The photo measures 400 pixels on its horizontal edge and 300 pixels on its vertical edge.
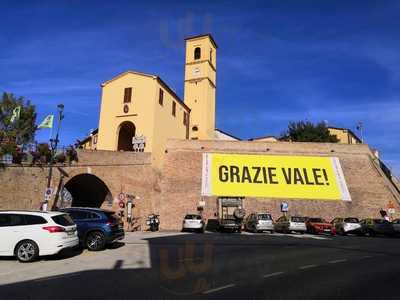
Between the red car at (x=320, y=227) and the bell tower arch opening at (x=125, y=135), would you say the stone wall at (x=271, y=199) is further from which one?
the red car at (x=320, y=227)

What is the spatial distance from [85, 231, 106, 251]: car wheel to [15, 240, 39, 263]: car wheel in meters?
3.29

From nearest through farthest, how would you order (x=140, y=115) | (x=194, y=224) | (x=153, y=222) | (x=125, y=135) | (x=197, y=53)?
(x=194, y=224), (x=153, y=222), (x=140, y=115), (x=125, y=135), (x=197, y=53)

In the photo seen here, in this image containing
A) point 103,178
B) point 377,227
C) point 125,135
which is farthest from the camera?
point 125,135

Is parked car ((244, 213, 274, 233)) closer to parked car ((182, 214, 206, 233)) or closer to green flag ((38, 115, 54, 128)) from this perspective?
parked car ((182, 214, 206, 233))

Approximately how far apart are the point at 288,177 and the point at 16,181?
24815 millimetres

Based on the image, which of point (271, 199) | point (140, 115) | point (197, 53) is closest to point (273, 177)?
point (271, 199)

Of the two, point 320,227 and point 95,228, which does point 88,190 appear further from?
point 320,227

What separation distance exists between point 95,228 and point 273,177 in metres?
25.4

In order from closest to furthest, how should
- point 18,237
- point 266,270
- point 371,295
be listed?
Answer: point 371,295, point 266,270, point 18,237

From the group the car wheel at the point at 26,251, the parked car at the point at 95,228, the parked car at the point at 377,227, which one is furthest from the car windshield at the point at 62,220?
the parked car at the point at 377,227

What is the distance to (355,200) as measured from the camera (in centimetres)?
3566

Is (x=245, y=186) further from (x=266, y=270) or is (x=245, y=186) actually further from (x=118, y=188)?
(x=266, y=270)

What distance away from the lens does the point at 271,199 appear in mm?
35750

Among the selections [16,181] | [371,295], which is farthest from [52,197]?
[371,295]
